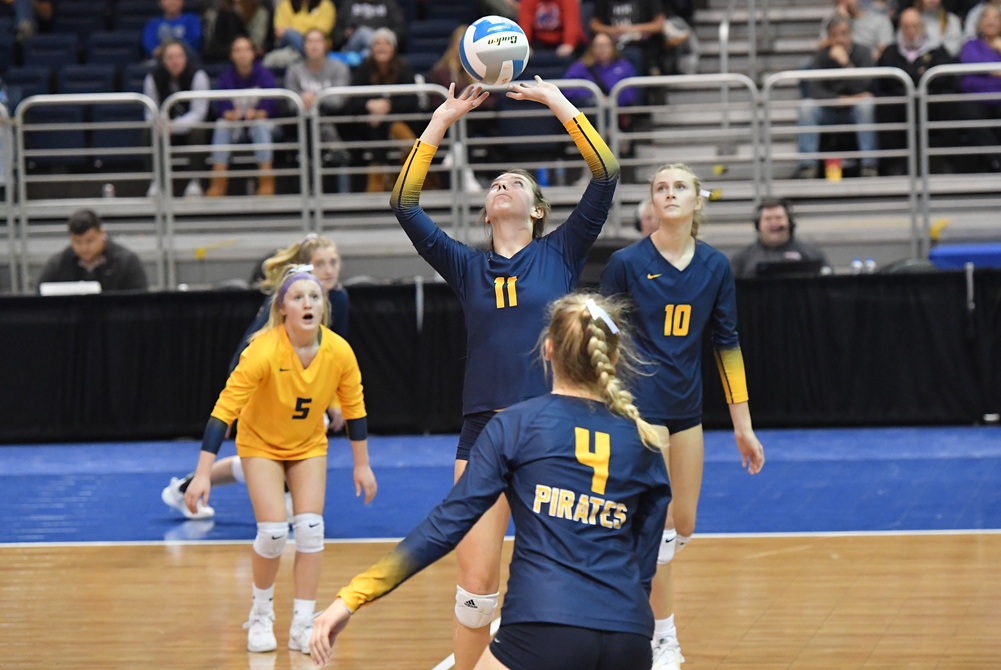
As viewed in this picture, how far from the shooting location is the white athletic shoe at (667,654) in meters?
4.77

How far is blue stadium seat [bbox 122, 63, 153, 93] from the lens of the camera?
1296 cm

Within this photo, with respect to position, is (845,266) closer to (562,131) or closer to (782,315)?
(782,315)

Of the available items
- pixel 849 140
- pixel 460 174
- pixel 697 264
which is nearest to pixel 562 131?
pixel 460 174

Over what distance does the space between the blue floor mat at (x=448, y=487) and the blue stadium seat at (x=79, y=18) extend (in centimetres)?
592

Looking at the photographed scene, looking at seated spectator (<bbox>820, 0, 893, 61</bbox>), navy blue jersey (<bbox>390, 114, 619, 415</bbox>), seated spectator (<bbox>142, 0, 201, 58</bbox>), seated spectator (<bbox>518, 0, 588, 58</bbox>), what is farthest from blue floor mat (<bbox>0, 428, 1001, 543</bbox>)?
seated spectator (<bbox>142, 0, 201, 58</bbox>)

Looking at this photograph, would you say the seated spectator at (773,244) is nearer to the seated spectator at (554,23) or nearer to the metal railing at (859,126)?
the metal railing at (859,126)

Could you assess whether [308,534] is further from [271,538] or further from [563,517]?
[563,517]

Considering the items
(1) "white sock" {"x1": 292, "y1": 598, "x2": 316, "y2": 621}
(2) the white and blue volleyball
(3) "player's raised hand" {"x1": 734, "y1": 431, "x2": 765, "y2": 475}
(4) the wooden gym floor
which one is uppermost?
(2) the white and blue volleyball

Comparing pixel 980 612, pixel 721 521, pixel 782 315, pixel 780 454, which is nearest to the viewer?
pixel 980 612

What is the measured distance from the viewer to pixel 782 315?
10086 mm

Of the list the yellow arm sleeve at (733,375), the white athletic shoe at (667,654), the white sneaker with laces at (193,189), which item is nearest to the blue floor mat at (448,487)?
the yellow arm sleeve at (733,375)

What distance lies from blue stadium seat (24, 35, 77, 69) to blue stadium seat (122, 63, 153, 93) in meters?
1.17

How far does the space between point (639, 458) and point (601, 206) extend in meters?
1.46

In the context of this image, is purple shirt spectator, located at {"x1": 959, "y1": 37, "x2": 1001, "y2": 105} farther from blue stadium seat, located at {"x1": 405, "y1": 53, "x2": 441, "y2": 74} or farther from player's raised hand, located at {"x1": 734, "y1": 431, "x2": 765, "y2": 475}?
player's raised hand, located at {"x1": 734, "y1": 431, "x2": 765, "y2": 475}
